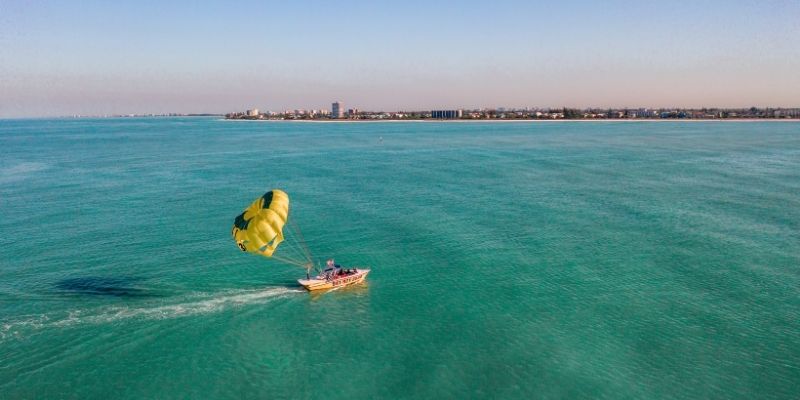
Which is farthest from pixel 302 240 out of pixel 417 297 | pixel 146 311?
pixel 146 311

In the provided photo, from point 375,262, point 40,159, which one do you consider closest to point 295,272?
point 375,262

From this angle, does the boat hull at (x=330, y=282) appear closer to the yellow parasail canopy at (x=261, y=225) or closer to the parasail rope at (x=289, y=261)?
the parasail rope at (x=289, y=261)

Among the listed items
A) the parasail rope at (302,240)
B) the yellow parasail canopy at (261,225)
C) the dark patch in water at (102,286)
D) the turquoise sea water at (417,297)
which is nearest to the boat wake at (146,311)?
the turquoise sea water at (417,297)

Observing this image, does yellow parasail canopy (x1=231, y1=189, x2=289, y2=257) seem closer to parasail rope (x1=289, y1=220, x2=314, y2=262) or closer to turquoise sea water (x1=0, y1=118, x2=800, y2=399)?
turquoise sea water (x1=0, y1=118, x2=800, y2=399)

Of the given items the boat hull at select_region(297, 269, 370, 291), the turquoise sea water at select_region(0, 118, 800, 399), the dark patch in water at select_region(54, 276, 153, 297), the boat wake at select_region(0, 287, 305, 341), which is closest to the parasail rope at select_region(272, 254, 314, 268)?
the turquoise sea water at select_region(0, 118, 800, 399)

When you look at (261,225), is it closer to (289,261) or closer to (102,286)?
(289,261)

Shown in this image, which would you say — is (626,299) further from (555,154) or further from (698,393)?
(555,154)
